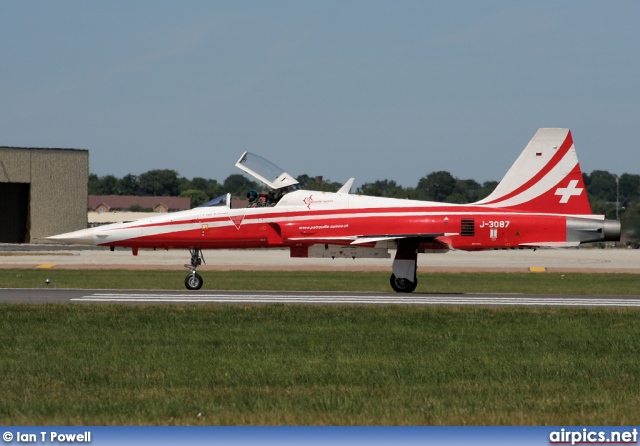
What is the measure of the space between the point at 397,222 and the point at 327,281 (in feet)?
42.3

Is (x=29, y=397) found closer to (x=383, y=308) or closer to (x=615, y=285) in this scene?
(x=383, y=308)

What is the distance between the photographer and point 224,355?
1398 centimetres

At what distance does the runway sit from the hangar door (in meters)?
67.5

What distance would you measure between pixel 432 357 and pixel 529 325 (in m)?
4.33

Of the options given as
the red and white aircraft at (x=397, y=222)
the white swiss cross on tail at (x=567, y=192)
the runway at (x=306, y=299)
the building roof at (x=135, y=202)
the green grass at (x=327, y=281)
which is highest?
the building roof at (x=135, y=202)

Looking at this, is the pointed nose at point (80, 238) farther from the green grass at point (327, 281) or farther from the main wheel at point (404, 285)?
the main wheel at point (404, 285)

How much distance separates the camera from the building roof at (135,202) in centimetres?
17400

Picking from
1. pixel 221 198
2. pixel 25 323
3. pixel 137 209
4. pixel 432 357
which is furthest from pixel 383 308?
pixel 137 209

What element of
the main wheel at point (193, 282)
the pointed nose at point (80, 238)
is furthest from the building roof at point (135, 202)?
the main wheel at point (193, 282)

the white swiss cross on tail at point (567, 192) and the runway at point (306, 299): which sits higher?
the white swiss cross on tail at point (567, 192)

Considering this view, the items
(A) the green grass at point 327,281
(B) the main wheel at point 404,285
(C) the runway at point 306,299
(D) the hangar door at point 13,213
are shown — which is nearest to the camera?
(C) the runway at point 306,299

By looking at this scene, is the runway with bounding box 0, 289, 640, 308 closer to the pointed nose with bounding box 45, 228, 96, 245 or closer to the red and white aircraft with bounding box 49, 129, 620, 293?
the red and white aircraft with bounding box 49, 129, 620, 293

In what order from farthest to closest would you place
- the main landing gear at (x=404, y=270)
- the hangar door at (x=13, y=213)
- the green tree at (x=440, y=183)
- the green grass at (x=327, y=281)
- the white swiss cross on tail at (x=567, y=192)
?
the green tree at (x=440, y=183) → the hangar door at (x=13, y=213) → the green grass at (x=327, y=281) → the main landing gear at (x=404, y=270) → the white swiss cross on tail at (x=567, y=192)

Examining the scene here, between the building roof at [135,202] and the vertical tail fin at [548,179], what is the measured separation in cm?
15196
